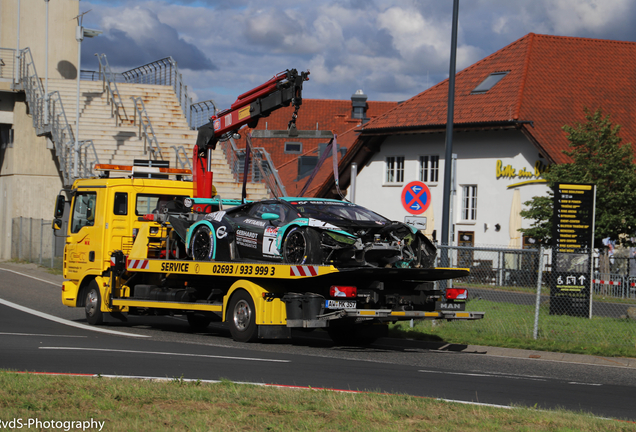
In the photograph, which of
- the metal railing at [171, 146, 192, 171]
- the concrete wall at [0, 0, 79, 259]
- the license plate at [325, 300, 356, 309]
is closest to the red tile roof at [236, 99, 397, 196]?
the concrete wall at [0, 0, 79, 259]

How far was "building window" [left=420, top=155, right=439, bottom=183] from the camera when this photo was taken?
40625mm

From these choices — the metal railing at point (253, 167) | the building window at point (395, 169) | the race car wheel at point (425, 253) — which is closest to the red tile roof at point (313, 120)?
the building window at point (395, 169)

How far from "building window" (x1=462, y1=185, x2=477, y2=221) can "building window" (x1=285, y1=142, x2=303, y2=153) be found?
25612 mm

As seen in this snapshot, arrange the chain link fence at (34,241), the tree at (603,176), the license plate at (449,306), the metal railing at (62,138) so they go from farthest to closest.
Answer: the chain link fence at (34,241)
the metal railing at (62,138)
the tree at (603,176)
the license plate at (449,306)

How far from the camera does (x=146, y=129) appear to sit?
3506 cm

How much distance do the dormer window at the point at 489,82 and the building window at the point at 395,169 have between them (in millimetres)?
5234

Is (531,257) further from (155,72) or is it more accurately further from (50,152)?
(155,72)

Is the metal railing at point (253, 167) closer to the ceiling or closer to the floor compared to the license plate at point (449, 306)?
closer to the ceiling

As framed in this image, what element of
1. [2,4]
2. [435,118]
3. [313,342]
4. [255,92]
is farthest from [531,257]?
[2,4]

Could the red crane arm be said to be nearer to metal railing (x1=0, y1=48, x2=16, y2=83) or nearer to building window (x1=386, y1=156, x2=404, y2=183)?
metal railing (x1=0, y1=48, x2=16, y2=83)

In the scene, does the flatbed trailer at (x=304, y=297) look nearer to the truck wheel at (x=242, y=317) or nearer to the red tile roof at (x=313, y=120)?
the truck wheel at (x=242, y=317)

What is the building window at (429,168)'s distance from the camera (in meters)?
40.6

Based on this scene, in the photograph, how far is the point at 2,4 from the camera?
4203 centimetres

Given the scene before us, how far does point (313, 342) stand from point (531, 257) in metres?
4.78
